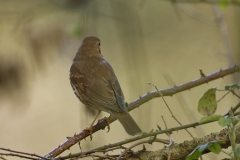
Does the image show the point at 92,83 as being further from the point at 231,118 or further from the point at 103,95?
the point at 231,118

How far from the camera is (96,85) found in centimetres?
411

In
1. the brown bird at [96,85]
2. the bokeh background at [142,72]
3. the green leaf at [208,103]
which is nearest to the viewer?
the green leaf at [208,103]

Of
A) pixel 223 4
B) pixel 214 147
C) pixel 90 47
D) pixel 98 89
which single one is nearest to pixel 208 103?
pixel 214 147

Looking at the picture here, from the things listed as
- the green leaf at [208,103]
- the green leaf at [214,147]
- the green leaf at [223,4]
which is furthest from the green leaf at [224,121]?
the green leaf at [223,4]

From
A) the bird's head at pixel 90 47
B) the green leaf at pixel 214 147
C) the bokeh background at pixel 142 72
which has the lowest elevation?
the green leaf at pixel 214 147

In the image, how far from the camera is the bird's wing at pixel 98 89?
3908 millimetres

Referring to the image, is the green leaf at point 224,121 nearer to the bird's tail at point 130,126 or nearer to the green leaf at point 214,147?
the green leaf at point 214,147

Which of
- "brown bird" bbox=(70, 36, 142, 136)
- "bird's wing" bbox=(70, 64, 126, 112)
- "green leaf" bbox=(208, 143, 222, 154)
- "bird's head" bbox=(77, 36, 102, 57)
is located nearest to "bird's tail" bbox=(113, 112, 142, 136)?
"brown bird" bbox=(70, 36, 142, 136)

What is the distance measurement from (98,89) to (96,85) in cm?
8

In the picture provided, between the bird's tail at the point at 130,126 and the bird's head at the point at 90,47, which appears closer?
the bird's tail at the point at 130,126

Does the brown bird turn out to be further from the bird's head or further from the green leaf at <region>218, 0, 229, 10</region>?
the green leaf at <region>218, 0, 229, 10</region>

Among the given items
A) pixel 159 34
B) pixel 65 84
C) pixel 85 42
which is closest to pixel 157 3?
pixel 159 34

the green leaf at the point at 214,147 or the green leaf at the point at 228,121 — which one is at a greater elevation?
the green leaf at the point at 228,121

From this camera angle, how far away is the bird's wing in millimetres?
3908
